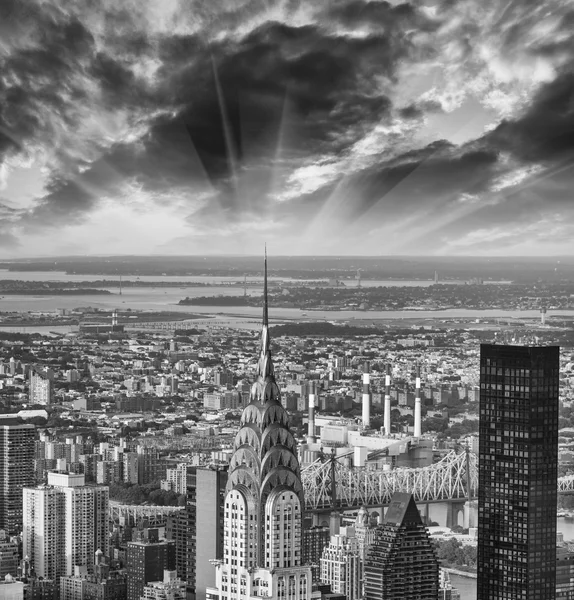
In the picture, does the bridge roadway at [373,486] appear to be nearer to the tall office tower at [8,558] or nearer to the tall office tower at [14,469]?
the tall office tower at [14,469]

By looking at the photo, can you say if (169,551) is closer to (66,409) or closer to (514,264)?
(514,264)

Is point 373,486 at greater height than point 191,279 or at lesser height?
lesser

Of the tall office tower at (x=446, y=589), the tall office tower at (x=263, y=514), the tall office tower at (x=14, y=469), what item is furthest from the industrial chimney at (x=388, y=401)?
the tall office tower at (x=263, y=514)

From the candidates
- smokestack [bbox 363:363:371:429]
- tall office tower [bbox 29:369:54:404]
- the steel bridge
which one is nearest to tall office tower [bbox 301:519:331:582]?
the steel bridge

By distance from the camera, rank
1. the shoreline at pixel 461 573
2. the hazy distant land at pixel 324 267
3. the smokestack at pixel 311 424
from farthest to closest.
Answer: the smokestack at pixel 311 424, the hazy distant land at pixel 324 267, the shoreline at pixel 461 573

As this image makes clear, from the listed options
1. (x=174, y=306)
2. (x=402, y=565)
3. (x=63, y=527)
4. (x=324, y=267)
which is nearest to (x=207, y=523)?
(x=402, y=565)

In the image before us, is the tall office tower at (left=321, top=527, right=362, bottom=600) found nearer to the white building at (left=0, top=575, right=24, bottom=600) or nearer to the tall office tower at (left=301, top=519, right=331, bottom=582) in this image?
the tall office tower at (left=301, top=519, right=331, bottom=582)

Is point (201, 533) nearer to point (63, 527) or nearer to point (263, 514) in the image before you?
point (263, 514)
